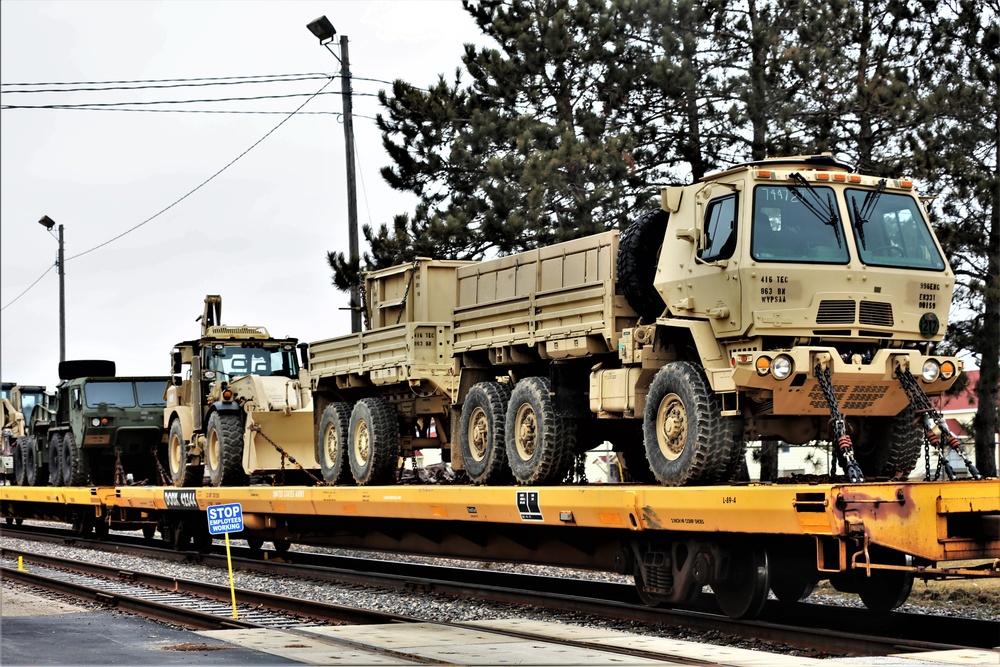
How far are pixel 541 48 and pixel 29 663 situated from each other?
Answer: 1799cm

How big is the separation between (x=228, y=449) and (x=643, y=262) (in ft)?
32.7

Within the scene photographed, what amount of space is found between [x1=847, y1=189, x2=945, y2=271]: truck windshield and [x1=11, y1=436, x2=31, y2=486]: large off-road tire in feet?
81.0

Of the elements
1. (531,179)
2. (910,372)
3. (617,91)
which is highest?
(617,91)

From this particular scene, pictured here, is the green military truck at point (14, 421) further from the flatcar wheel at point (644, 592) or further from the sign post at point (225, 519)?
the flatcar wheel at point (644, 592)

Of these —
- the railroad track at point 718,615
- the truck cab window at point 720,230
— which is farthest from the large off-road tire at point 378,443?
the truck cab window at point 720,230

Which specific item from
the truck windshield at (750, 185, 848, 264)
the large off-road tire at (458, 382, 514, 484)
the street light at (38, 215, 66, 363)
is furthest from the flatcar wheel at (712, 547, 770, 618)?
the street light at (38, 215, 66, 363)

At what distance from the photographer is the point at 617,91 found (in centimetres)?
2486

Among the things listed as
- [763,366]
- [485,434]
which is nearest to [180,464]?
[485,434]

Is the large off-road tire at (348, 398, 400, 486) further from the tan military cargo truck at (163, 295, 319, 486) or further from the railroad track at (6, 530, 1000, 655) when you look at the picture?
the tan military cargo truck at (163, 295, 319, 486)

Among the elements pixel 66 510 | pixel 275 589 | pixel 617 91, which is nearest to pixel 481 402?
pixel 275 589

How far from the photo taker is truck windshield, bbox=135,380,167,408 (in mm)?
27469

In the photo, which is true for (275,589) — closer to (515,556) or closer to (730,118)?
(515,556)

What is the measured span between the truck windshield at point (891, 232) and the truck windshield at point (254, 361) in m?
12.9

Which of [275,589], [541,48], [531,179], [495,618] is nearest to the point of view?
[495,618]
